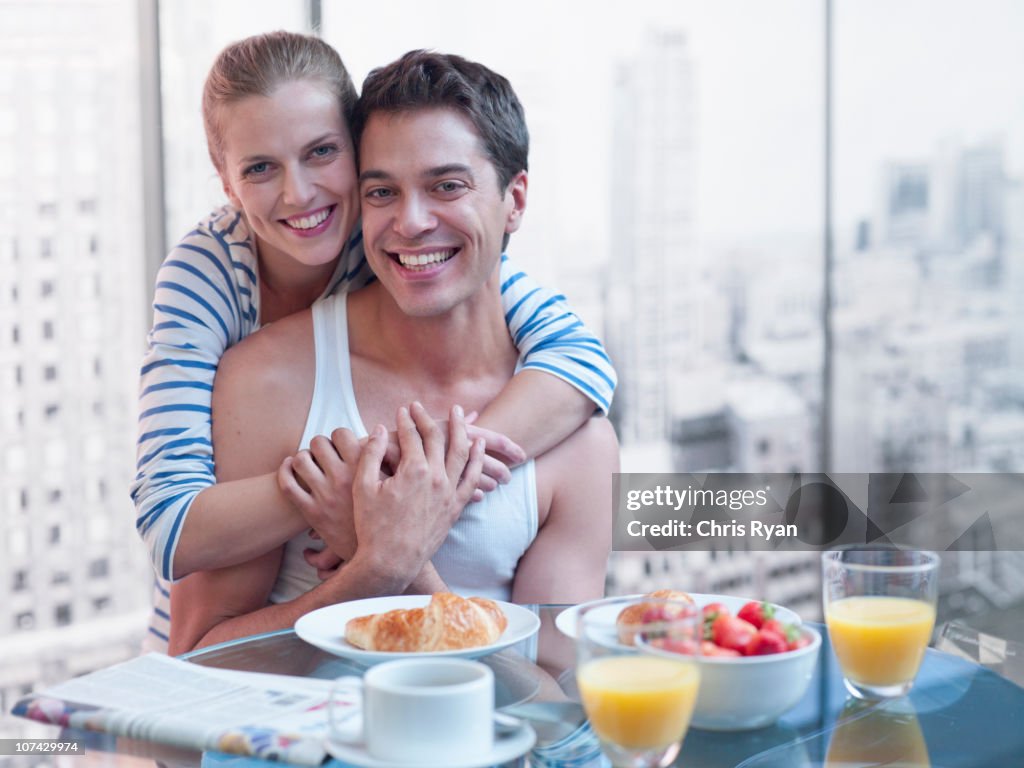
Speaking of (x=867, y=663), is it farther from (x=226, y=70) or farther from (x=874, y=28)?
(x=874, y=28)

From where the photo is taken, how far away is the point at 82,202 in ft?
9.41

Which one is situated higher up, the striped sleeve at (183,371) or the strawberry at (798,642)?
the striped sleeve at (183,371)

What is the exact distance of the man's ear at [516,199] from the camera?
1.75m

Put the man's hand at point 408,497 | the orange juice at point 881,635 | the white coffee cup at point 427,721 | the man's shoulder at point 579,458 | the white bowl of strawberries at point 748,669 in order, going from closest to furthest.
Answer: the white coffee cup at point 427,721 < the white bowl of strawberries at point 748,669 < the orange juice at point 881,635 < the man's hand at point 408,497 < the man's shoulder at point 579,458

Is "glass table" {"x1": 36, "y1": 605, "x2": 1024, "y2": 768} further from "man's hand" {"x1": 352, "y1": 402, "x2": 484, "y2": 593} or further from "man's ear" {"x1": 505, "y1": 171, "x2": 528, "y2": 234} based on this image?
"man's ear" {"x1": 505, "y1": 171, "x2": 528, "y2": 234}

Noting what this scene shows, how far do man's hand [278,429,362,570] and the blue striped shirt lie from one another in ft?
0.44

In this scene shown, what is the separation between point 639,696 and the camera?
88cm

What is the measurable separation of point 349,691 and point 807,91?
2.45 meters

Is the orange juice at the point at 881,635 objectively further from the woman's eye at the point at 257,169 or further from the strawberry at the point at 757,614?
the woman's eye at the point at 257,169

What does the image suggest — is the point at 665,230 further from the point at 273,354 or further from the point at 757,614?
the point at 757,614

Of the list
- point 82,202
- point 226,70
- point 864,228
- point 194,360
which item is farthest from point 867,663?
point 82,202

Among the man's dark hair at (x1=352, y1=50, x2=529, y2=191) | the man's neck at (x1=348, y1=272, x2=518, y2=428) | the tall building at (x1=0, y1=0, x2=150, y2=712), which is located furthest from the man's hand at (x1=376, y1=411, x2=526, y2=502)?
the tall building at (x1=0, y1=0, x2=150, y2=712)

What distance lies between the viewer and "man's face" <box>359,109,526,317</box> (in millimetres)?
1608

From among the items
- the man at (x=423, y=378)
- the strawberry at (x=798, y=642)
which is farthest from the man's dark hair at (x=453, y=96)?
the strawberry at (x=798, y=642)
